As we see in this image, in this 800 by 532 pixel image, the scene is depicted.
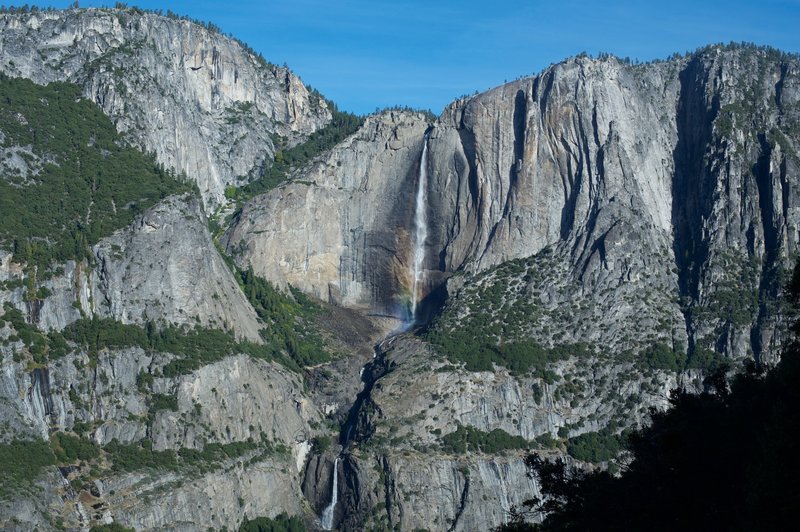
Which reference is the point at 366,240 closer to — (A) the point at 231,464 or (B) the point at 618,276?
(B) the point at 618,276

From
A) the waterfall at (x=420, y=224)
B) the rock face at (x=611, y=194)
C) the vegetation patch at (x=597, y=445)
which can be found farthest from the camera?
the waterfall at (x=420, y=224)

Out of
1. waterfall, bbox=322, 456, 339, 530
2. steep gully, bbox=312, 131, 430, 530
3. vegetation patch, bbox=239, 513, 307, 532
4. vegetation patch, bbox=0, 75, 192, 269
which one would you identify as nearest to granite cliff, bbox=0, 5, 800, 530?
steep gully, bbox=312, 131, 430, 530

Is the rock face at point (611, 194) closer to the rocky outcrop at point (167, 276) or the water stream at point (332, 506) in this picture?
the rocky outcrop at point (167, 276)

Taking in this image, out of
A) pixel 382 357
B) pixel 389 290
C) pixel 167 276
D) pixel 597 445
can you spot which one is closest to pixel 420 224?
pixel 389 290

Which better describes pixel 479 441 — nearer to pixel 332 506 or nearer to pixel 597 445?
pixel 597 445

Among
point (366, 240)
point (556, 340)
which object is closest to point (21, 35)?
point (366, 240)

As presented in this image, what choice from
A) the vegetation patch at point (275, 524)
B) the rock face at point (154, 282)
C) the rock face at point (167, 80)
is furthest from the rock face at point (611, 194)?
the vegetation patch at point (275, 524)
